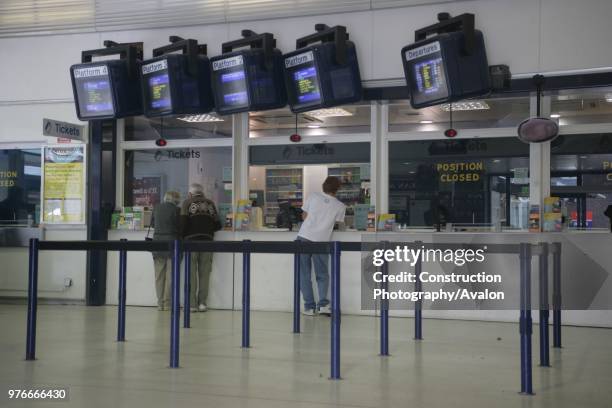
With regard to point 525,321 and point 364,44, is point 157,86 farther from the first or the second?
point 525,321

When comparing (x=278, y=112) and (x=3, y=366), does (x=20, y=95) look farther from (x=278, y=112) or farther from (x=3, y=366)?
(x=3, y=366)

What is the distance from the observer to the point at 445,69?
720 centimetres

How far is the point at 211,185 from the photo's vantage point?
9477 millimetres

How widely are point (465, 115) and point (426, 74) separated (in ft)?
4.37

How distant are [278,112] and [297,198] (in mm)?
1088

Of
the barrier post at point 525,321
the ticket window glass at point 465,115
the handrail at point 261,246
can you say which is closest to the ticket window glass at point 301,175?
the ticket window glass at point 465,115

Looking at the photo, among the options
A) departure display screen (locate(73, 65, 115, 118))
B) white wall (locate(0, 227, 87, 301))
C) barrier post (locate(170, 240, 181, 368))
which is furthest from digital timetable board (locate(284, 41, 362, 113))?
white wall (locate(0, 227, 87, 301))

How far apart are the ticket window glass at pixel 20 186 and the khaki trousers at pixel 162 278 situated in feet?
6.47

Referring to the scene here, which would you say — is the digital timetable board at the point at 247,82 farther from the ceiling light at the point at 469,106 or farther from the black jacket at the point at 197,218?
the ceiling light at the point at 469,106

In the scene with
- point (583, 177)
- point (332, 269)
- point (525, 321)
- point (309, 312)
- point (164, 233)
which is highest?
point (583, 177)

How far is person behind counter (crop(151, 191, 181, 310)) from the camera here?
8.91 meters

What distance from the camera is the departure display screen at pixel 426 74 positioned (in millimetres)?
7254

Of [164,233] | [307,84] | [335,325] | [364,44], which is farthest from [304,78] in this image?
[335,325]

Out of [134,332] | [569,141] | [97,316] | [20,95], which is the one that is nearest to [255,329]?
[134,332]
